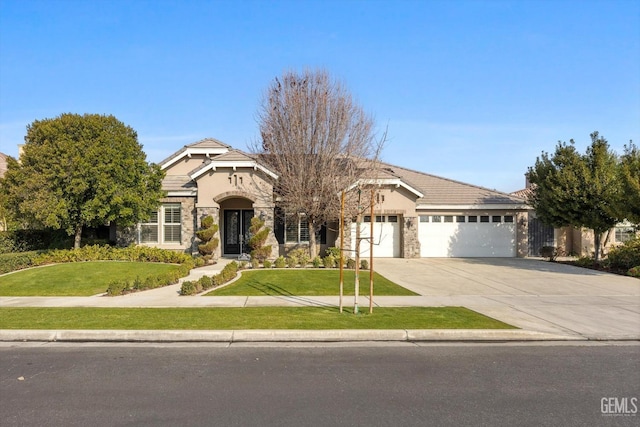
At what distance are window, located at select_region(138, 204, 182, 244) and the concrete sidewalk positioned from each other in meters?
4.76

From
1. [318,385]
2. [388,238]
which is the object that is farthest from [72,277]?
[388,238]

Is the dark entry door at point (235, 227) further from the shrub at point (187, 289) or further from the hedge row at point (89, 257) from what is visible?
the shrub at point (187, 289)

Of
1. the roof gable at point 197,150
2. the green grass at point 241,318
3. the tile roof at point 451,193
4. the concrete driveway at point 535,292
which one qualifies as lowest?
the concrete driveway at point 535,292

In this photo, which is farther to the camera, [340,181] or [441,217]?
[441,217]

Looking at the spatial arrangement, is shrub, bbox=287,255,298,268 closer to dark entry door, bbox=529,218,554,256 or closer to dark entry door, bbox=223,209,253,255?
dark entry door, bbox=223,209,253,255

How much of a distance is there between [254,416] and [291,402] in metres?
0.55

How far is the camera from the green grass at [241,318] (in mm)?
8438

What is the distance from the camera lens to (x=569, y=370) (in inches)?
251

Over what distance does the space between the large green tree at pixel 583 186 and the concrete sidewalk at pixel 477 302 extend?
2.45 m

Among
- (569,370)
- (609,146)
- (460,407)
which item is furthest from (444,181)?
(460,407)

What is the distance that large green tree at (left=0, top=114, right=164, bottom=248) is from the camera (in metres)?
16.4

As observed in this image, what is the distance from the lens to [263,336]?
7.92 meters

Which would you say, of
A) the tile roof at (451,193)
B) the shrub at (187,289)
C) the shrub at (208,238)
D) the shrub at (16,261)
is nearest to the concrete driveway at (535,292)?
the tile roof at (451,193)

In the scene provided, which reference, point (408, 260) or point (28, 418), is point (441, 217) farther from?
point (28, 418)
